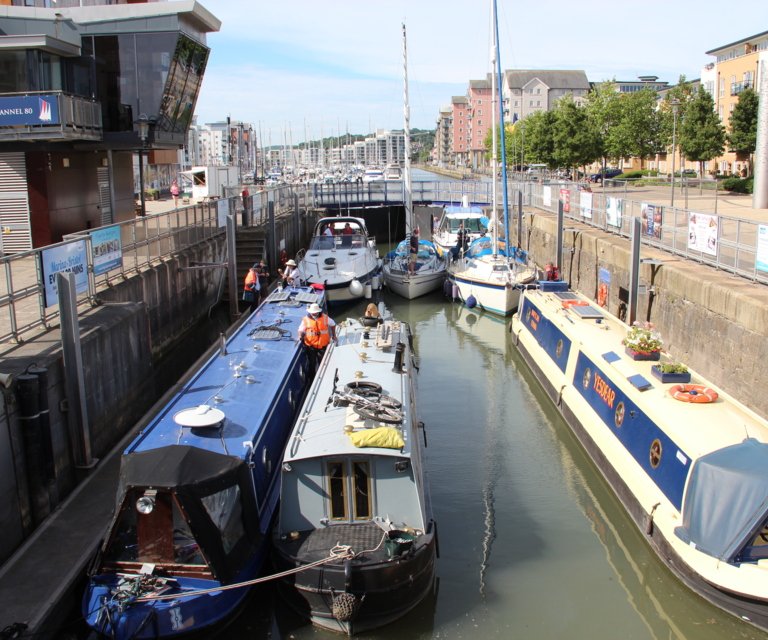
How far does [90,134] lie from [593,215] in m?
17.8

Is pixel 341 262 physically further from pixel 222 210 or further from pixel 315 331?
pixel 315 331

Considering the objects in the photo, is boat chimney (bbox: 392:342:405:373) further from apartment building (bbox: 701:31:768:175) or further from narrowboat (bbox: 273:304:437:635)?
apartment building (bbox: 701:31:768:175)

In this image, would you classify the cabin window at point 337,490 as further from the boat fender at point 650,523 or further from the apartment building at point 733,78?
the apartment building at point 733,78

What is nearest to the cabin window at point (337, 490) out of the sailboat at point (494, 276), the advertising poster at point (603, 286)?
the advertising poster at point (603, 286)

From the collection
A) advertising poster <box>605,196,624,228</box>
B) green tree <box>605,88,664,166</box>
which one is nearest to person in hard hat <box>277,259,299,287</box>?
advertising poster <box>605,196,624,228</box>

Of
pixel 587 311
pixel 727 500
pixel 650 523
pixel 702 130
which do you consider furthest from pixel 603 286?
pixel 702 130

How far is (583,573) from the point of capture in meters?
10.9

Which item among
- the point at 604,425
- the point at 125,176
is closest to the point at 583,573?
the point at 604,425

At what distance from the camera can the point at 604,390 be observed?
13.9m

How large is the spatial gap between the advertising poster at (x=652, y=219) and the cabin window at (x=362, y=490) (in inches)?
592

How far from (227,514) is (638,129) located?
54.1 meters

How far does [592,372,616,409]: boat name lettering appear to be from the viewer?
13.4 metres

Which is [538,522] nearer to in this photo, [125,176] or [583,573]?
[583,573]

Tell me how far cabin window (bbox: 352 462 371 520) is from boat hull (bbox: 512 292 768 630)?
402 centimetres
